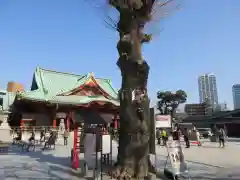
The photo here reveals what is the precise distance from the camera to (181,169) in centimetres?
770

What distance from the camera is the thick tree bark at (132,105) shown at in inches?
302

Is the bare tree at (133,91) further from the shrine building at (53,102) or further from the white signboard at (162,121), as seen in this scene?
the shrine building at (53,102)

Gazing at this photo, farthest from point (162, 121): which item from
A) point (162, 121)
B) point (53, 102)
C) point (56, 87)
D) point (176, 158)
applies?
point (56, 87)

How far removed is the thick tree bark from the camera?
7.67m

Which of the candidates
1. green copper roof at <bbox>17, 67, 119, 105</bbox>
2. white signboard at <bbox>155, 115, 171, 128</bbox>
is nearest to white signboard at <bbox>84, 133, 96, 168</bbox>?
white signboard at <bbox>155, 115, 171, 128</bbox>

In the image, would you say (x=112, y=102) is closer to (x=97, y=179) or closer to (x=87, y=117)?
(x=87, y=117)

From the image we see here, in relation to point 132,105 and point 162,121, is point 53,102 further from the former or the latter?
point 132,105

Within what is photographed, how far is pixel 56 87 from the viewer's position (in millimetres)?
33000

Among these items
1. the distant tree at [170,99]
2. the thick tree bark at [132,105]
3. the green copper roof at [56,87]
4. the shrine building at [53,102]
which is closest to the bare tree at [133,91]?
the thick tree bark at [132,105]

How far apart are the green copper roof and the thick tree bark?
2001 centimetres

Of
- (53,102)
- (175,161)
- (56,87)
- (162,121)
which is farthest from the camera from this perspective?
(56,87)

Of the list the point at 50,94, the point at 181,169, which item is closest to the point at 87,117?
the point at 181,169

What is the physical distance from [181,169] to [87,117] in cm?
400

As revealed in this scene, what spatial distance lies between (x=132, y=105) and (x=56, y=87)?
26.4 meters
